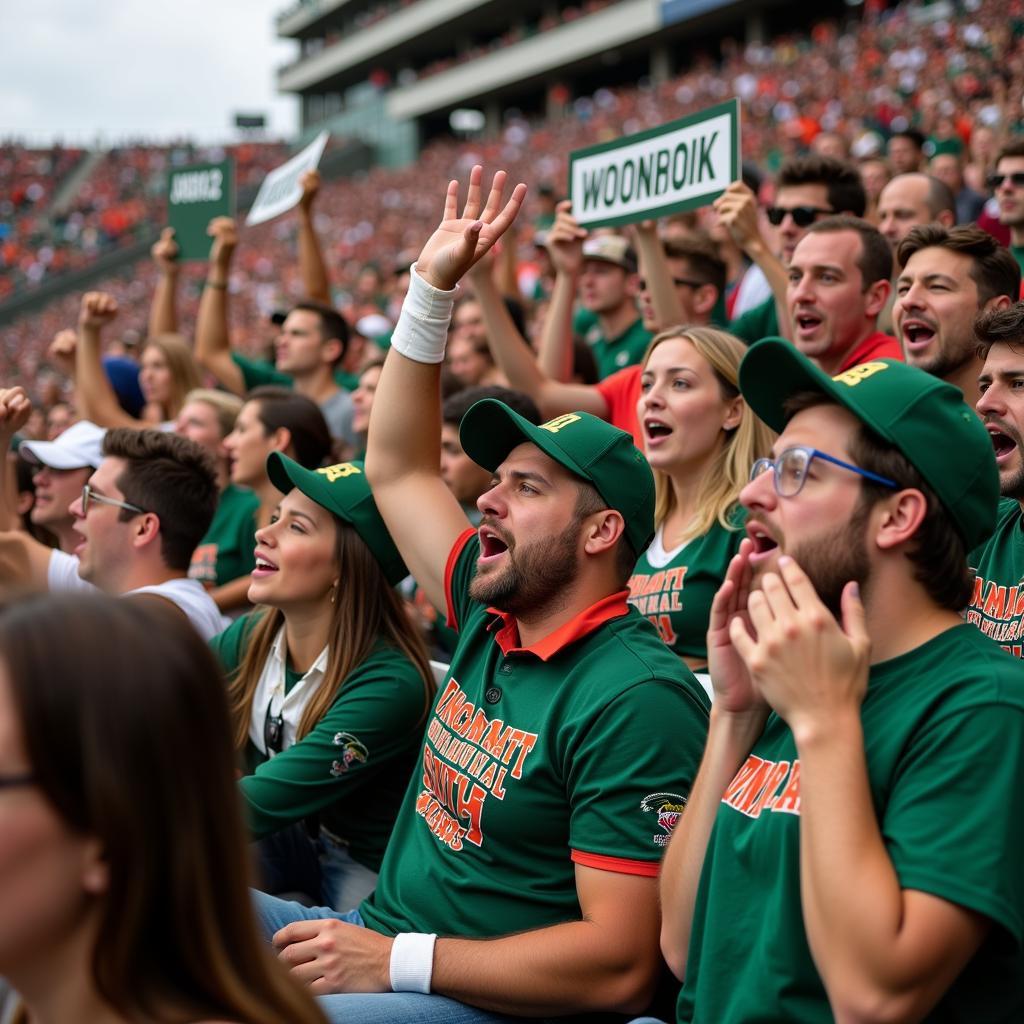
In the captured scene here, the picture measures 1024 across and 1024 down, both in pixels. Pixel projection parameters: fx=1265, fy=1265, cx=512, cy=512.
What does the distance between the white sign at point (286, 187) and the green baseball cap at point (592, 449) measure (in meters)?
4.52

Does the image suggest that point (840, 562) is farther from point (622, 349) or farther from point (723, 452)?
point (622, 349)

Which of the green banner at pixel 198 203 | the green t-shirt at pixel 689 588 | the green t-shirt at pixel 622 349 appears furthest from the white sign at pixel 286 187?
the green t-shirt at pixel 689 588

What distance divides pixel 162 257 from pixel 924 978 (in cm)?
702

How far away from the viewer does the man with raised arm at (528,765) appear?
99.7 inches

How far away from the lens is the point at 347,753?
3.42 meters

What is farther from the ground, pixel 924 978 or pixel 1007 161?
pixel 1007 161

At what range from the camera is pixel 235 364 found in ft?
24.5

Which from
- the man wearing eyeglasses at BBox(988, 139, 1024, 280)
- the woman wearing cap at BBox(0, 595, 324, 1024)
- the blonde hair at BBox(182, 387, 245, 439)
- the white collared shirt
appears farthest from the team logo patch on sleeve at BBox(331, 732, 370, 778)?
the man wearing eyeglasses at BBox(988, 139, 1024, 280)

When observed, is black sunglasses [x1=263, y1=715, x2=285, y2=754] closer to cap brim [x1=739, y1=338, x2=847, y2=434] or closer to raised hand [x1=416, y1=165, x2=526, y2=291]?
raised hand [x1=416, y1=165, x2=526, y2=291]

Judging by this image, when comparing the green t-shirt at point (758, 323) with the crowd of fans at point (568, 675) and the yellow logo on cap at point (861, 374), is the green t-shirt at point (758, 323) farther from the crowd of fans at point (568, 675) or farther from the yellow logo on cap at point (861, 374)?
the yellow logo on cap at point (861, 374)

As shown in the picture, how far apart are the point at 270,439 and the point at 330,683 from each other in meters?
2.13

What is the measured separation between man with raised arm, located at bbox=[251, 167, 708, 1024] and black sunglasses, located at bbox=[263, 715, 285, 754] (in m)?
0.69

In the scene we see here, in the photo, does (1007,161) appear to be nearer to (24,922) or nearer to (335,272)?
(24,922)

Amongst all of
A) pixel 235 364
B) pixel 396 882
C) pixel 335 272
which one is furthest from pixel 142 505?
pixel 335 272
